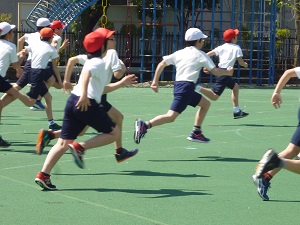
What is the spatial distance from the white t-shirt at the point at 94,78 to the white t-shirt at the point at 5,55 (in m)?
3.62

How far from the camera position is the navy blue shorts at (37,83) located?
47.5 ft

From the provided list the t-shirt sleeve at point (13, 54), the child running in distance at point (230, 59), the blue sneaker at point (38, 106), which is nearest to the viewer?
the t-shirt sleeve at point (13, 54)

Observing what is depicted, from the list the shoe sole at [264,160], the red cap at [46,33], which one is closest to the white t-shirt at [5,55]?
the red cap at [46,33]

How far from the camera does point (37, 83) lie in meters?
14.6

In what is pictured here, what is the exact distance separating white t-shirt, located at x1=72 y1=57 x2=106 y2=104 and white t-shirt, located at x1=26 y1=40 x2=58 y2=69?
5.59 m

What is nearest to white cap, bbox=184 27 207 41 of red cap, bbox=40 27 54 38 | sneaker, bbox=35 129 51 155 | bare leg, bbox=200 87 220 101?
bare leg, bbox=200 87 220 101

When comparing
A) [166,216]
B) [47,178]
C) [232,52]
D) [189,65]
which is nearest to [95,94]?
[47,178]

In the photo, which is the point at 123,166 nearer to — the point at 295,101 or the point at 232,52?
the point at 232,52

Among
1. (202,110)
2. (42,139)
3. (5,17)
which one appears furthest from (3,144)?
(5,17)

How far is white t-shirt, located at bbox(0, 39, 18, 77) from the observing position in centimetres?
1241

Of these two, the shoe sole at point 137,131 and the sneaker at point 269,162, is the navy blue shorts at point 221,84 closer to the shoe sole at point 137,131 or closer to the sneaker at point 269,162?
the shoe sole at point 137,131

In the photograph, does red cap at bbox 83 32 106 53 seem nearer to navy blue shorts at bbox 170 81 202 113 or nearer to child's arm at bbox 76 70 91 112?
child's arm at bbox 76 70 91 112

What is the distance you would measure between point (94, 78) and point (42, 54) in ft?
18.7

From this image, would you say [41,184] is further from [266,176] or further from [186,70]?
[186,70]
